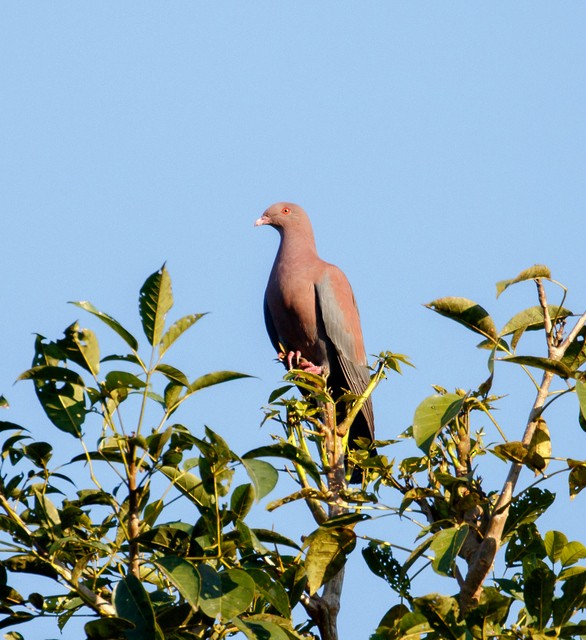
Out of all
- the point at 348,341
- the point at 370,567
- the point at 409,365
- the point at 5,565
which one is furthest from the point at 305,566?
the point at 348,341

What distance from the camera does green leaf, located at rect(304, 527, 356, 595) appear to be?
3.07 m

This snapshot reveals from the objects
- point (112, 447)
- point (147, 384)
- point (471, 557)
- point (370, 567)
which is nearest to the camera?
point (147, 384)

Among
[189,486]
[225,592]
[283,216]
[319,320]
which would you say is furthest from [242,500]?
A: [283,216]

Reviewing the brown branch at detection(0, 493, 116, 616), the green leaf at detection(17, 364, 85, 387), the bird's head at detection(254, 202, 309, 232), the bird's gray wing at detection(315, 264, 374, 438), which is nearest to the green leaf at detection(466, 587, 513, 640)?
the brown branch at detection(0, 493, 116, 616)

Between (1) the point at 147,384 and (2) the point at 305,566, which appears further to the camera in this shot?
(2) the point at 305,566

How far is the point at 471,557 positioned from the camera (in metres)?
2.90

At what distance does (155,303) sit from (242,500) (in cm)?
64

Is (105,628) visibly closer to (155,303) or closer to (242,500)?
(242,500)

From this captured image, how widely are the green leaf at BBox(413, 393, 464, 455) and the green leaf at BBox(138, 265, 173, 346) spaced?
2.31 ft

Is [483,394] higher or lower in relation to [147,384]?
higher

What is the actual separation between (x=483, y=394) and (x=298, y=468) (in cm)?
81

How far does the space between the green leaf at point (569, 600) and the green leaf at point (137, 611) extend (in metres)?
1.15

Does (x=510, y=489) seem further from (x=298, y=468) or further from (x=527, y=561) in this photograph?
(x=298, y=468)

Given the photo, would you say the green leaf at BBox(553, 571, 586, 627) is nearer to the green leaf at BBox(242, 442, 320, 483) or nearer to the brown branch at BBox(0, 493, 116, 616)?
the green leaf at BBox(242, 442, 320, 483)
